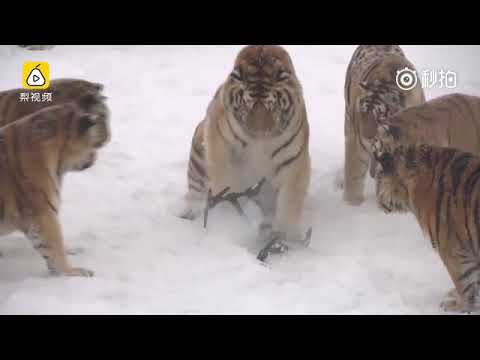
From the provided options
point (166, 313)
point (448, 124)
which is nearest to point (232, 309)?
point (166, 313)

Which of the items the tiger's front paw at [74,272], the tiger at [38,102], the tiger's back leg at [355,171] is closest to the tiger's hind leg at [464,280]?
A: the tiger's back leg at [355,171]

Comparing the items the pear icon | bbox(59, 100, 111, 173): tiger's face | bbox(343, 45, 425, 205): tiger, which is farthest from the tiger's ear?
the pear icon

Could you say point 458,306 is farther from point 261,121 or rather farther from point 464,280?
point 261,121

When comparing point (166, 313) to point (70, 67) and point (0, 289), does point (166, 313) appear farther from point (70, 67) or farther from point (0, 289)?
point (70, 67)

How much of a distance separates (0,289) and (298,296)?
4.11ft

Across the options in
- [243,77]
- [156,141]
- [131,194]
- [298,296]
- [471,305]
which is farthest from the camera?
[156,141]

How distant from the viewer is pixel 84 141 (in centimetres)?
314

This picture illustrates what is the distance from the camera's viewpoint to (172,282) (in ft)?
10.2

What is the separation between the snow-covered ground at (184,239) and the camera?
9.61 ft

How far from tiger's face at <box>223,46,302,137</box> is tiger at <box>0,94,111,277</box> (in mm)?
716

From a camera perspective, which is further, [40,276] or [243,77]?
[243,77]

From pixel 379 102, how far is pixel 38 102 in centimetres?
181

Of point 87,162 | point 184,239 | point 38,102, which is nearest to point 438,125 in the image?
point 184,239

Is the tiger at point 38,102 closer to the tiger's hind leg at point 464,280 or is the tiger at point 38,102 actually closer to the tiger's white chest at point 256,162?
the tiger's white chest at point 256,162
